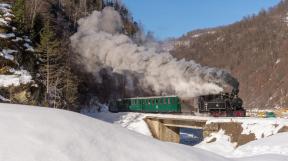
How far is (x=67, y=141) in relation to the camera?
1031 centimetres

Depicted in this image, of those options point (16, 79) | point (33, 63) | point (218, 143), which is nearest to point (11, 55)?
point (33, 63)

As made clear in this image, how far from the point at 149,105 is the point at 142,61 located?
6.80 m

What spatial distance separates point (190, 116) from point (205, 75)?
464 centimetres

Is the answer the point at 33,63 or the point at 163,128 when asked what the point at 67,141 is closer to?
the point at 163,128

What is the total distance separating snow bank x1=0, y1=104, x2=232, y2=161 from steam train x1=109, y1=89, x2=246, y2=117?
2953 cm

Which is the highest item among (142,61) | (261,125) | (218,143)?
(142,61)

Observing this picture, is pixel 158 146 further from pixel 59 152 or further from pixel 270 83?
pixel 270 83

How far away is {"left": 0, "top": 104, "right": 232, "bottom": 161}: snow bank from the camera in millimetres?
9547

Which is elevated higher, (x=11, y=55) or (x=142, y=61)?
(x=11, y=55)

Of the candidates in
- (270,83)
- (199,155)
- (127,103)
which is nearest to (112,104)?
(127,103)

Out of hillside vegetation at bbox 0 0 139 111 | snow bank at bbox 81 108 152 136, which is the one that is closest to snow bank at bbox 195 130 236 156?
snow bank at bbox 81 108 152 136

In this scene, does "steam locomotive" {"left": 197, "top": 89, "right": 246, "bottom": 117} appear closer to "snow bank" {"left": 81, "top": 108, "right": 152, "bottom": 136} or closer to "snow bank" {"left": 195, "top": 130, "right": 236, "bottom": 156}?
"snow bank" {"left": 195, "top": 130, "right": 236, "bottom": 156}

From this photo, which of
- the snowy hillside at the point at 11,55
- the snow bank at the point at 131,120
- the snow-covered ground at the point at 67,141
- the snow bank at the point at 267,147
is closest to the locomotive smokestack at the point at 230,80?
the snow bank at the point at 131,120

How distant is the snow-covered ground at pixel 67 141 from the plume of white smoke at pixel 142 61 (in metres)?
30.7
